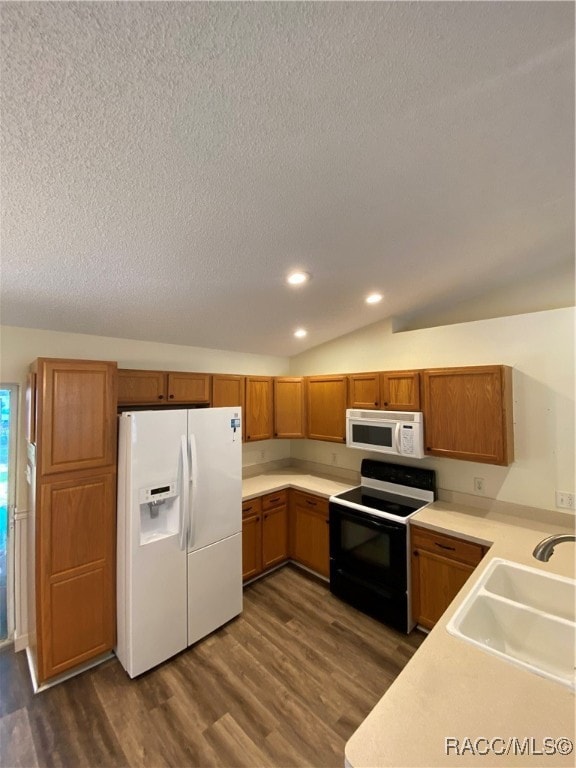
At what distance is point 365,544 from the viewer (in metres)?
2.61

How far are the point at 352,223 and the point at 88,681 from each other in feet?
10.5

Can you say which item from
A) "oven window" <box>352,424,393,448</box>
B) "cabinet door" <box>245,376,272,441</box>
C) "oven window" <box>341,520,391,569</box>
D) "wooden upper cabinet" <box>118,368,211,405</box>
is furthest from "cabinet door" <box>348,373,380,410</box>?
"wooden upper cabinet" <box>118,368,211,405</box>

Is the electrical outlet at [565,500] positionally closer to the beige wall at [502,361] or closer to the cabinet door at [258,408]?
the beige wall at [502,361]

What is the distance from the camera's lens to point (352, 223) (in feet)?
4.99

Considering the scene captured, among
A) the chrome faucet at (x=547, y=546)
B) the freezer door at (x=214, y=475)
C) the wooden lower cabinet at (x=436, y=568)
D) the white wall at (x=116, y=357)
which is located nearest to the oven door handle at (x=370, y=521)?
the wooden lower cabinet at (x=436, y=568)

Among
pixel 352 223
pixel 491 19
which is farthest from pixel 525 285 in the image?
pixel 491 19

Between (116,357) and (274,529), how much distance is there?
226cm

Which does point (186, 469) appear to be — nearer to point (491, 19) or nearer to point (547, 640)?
point (547, 640)

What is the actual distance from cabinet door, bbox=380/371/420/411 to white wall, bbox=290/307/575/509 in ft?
1.01

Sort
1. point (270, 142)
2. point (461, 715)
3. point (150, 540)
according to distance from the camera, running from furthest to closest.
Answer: point (150, 540) < point (270, 142) < point (461, 715)

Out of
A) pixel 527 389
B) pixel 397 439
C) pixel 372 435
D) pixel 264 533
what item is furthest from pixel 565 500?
pixel 264 533

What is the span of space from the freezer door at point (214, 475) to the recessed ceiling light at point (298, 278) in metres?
1.14

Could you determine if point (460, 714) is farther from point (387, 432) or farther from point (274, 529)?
point (274, 529)

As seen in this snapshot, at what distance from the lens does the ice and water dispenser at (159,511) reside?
2105 mm
